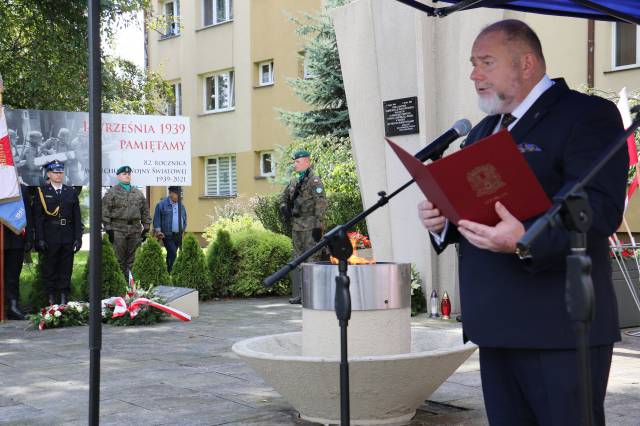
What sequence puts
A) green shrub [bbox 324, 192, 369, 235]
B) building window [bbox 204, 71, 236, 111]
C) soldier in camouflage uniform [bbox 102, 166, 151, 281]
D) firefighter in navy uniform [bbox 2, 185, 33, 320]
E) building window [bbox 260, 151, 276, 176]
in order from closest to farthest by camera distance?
firefighter in navy uniform [bbox 2, 185, 33, 320]
soldier in camouflage uniform [bbox 102, 166, 151, 281]
green shrub [bbox 324, 192, 369, 235]
building window [bbox 260, 151, 276, 176]
building window [bbox 204, 71, 236, 111]

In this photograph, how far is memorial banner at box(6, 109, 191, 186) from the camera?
1516 cm

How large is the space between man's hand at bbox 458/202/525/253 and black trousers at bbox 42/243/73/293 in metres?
10.2

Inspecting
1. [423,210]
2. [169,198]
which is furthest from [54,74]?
[423,210]

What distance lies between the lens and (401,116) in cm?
1143

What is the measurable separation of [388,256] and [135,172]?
19.3 ft

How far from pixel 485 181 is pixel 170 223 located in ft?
49.3

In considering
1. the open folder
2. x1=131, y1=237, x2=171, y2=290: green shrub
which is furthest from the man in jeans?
the open folder

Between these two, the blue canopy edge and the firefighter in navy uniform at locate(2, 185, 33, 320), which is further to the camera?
the firefighter in navy uniform at locate(2, 185, 33, 320)

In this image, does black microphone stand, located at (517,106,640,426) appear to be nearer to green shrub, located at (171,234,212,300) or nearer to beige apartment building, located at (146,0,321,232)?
green shrub, located at (171,234,212,300)

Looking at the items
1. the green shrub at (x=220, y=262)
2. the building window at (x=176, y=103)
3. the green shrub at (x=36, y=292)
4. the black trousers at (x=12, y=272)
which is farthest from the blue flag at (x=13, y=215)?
the building window at (x=176, y=103)

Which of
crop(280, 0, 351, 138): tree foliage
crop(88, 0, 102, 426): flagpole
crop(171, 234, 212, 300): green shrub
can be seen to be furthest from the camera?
crop(280, 0, 351, 138): tree foliage

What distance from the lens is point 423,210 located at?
3334 millimetres

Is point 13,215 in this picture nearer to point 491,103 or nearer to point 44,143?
point 44,143

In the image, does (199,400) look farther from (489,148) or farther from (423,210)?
(489,148)
